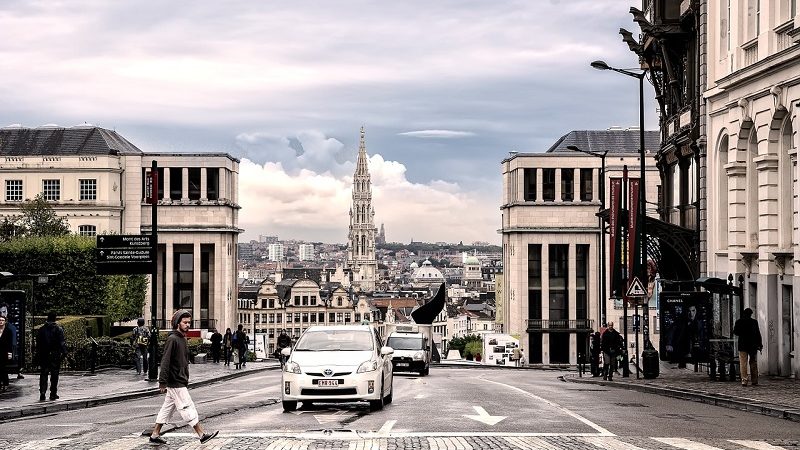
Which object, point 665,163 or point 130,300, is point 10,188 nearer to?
point 130,300

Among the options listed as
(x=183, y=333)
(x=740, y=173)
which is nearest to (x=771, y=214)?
(x=740, y=173)

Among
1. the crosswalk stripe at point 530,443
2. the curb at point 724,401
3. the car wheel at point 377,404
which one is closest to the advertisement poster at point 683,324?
the curb at point 724,401

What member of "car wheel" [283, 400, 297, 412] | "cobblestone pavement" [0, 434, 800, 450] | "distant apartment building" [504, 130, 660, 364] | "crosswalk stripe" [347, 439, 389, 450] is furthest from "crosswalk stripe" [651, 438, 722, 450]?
"distant apartment building" [504, 130, 660, 364]

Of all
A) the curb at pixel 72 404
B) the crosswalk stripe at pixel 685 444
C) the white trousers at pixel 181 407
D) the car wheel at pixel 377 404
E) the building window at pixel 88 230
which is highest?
the building window at pixel 88 230

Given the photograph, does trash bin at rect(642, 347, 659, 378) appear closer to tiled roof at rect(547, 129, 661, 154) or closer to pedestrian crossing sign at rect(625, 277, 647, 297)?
pedestrian crossing sign at rect(625, 277, 647, 297)

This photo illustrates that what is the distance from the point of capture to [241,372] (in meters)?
45.8

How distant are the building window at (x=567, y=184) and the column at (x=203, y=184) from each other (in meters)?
29.0

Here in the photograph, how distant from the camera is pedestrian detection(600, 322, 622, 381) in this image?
1457 inches

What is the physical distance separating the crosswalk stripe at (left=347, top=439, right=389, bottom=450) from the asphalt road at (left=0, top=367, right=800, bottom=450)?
3cm

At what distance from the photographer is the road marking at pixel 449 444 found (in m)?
15.1

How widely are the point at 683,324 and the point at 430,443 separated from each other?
59.4ft

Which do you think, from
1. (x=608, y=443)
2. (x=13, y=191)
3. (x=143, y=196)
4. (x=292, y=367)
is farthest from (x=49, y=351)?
(x=143, y=196)

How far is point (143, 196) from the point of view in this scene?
10119 centimetres

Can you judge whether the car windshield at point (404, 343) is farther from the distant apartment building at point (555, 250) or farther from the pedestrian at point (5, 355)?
the distant apartment building at point (555, 250)
